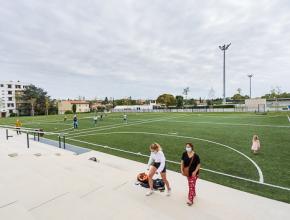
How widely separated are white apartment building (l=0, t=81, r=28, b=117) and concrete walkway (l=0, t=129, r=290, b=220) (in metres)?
85.8

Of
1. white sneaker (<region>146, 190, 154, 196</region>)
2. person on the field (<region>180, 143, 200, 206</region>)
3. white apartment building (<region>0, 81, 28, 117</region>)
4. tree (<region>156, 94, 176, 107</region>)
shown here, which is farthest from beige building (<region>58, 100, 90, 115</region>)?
person on the field (<region>180, 143, 200, 206</region>)

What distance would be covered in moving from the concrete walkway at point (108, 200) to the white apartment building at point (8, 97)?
8577cm

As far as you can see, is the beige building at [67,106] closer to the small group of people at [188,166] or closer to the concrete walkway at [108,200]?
the concrete walkway at [108,200]

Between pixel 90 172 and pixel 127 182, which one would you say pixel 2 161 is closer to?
pixel 90 172

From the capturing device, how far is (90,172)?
7.50 meters

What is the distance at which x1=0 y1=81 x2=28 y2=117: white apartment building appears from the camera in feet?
254

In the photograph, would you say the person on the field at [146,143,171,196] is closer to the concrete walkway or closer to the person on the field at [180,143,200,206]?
the concrete walkway

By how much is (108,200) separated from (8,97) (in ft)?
304

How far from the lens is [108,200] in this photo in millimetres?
5012

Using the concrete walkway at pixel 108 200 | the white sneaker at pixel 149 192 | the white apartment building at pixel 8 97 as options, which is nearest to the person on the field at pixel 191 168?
the concrete walkway at pixel 108 200

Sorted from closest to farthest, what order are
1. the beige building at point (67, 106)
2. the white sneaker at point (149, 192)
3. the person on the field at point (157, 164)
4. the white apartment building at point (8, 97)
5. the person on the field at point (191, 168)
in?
1. the person on the field at point (191, 168)
2. the person on the field at point (157, 164)
3. the white sneaker at point (149, 192)
4. the white apartment building at point (8, 97)
5. the beige building at point (67, 106)

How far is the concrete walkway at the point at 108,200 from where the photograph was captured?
14.5ft

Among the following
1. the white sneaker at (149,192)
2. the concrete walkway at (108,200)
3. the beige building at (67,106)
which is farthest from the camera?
the beige building at (67,106)

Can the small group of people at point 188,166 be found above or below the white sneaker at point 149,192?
above
